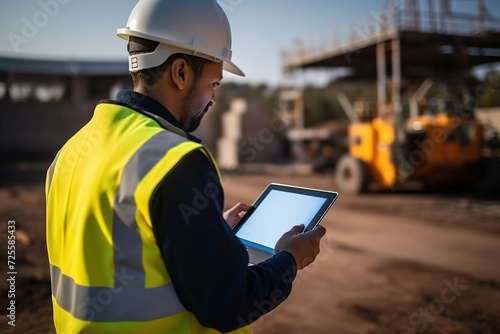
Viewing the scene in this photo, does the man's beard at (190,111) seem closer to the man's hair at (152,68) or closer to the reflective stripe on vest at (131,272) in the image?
the man's hair at (152,68)

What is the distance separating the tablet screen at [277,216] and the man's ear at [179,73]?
561 millimetres

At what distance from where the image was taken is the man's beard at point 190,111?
1451 millimetres

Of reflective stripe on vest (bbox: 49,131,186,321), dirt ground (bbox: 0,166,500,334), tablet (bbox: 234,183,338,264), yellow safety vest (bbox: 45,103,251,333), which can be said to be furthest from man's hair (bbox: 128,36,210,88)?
dirt ground (bbox: 0,166,500,334)

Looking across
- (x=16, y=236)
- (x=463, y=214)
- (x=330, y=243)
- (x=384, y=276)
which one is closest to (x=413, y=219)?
(x=463, y=214)

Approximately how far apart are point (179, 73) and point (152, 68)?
0.28 feet

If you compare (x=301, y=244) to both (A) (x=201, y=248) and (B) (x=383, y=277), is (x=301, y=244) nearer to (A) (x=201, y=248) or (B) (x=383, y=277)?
(A) (x=201, y=248)

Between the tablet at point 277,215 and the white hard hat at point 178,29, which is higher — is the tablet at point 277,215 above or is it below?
below

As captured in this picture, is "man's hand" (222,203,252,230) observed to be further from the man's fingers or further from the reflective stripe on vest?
the reflective stripe on vest

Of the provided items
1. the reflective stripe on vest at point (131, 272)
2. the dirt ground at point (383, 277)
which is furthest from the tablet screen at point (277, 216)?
the dirt ground at point (383, 277)

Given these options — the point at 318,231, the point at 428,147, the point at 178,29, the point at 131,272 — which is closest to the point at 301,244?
the point at 318,231

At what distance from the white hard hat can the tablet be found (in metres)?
0.55

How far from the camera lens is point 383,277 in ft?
16.9

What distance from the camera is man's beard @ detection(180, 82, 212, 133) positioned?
145 centimetres

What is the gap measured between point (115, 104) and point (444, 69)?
25.0m
